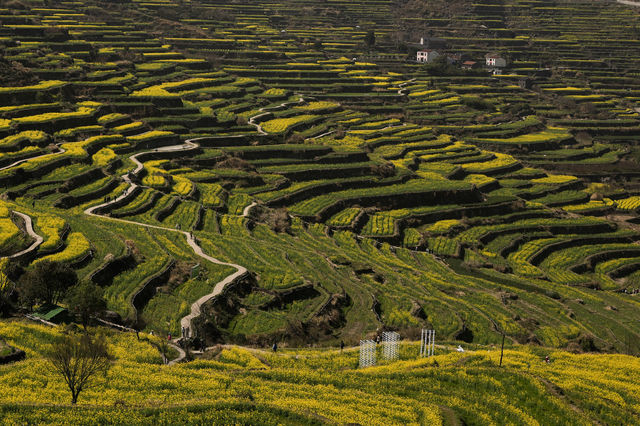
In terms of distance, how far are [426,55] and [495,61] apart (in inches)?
580

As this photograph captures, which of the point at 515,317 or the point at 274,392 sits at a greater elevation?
the point at 274,392

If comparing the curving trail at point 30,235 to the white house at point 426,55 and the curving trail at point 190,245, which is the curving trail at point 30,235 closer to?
the curving trail at point 190,245

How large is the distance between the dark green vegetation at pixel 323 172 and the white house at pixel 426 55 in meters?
5.16

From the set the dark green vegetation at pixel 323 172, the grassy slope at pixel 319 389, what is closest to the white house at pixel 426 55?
the dark green vegetation at pixel 323 172

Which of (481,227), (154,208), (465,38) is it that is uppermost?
(465,38)

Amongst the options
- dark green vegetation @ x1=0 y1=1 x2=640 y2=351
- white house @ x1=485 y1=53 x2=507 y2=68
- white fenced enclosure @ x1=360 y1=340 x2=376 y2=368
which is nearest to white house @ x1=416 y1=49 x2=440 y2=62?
dark green vegetation @ x1=0 y1=1 x2=640 y2=351

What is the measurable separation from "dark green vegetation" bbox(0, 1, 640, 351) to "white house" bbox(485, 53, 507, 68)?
10.9ft

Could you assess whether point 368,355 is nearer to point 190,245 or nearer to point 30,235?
point 190,245

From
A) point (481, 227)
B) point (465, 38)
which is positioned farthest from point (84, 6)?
point (481, 227)

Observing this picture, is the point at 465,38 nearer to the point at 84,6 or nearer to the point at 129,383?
the point at 84,6

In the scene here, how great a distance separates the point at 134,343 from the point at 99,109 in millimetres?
56311

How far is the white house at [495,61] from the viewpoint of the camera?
5738 inches

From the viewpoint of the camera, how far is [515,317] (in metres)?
45.2

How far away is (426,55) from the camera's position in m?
144
